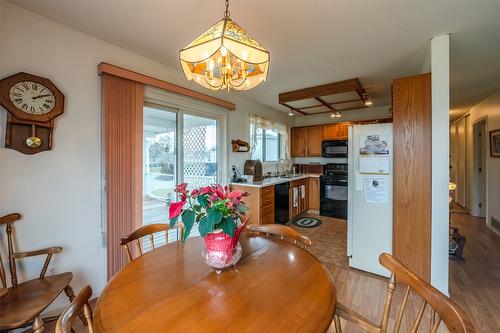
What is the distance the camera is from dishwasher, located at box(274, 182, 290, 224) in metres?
3.72

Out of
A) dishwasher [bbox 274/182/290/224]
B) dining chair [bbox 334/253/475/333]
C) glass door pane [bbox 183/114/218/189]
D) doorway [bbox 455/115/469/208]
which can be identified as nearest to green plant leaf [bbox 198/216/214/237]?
dining chair [bbox 334/253/475/333]

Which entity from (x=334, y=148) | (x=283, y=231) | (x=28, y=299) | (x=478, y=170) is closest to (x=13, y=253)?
(x=28, y=299)

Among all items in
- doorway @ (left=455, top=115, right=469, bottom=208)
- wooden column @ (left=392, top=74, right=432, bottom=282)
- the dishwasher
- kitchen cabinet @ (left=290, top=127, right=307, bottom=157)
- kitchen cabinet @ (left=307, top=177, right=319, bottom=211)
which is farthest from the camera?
kitchen cabinet @ (left=290, top=127, right=307, bottom=157)

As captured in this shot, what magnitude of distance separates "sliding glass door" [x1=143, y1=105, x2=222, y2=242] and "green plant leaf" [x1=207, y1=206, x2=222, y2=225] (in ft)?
5.80

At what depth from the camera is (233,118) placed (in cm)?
363

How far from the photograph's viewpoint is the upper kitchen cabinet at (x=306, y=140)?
201 inches

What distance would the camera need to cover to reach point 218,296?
892 mm

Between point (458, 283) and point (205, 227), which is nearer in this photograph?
point (205, 227)

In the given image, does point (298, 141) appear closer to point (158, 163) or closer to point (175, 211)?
point (158, 163)

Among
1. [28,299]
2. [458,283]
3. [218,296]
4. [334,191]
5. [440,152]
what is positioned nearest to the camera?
[218,296]

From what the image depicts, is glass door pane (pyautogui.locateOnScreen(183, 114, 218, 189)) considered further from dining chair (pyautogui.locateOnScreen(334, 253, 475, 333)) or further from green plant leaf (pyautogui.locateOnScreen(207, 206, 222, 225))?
dining chair (pyautogui.locateOnScreen(334, 253, 475, 333))

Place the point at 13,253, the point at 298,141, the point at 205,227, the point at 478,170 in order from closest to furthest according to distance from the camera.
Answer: the point at 205,227 < the point at 13,253 < the point at 478,170 < the point at 298,141

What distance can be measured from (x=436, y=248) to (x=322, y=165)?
3.40 metres

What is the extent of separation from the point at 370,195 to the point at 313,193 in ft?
8.32
